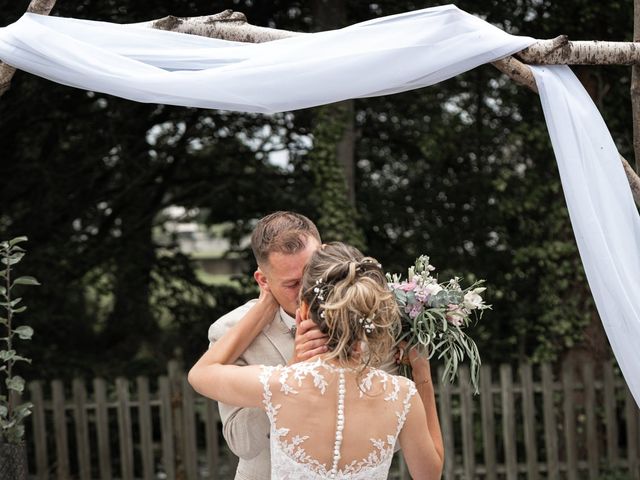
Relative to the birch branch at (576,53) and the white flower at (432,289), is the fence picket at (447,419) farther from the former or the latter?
the white flower at (432,289)

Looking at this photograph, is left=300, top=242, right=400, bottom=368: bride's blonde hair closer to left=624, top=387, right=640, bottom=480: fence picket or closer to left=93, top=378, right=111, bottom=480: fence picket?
left=93, top=378, right=111, bottom=480: fence picket

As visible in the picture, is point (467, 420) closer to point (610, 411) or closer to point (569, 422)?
point (569, 422)

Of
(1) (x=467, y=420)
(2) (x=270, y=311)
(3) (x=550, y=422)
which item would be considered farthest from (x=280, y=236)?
(3) (x=550, y=422)

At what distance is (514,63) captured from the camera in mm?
3594

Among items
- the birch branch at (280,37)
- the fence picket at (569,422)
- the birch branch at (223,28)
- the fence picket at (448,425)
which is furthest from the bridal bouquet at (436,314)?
the fence picket at (569,422)

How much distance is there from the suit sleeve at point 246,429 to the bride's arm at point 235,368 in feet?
0.41

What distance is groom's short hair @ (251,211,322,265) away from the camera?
8.93 ft

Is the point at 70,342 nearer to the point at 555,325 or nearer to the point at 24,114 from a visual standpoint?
the point at 24,114

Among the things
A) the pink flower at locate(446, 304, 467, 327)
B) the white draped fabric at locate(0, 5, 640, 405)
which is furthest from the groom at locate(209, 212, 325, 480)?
the white draped fabric at locate(0, 5, 640, 405)

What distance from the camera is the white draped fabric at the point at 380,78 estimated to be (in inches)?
135

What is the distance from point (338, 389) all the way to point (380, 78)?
4.81 feet

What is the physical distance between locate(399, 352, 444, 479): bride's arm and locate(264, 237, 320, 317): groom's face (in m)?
0.47

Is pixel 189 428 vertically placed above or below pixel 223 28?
below

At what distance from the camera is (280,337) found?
111 inches
